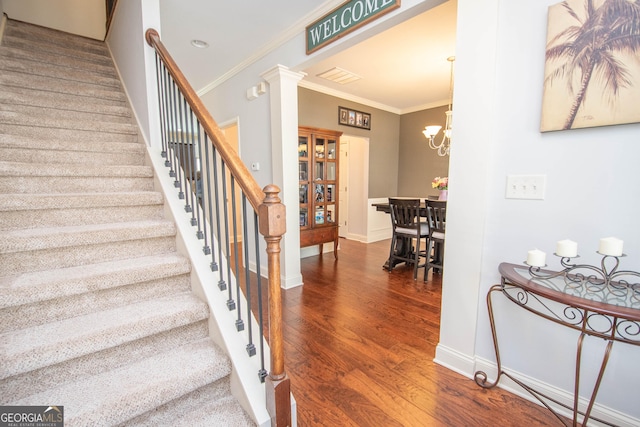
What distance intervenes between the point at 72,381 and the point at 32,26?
436 centimetres

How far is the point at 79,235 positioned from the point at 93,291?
326mm

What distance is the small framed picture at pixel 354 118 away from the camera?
4629 millimetres

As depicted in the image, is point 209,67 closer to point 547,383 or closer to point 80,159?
point 80,159

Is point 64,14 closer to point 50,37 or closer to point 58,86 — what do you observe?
point 50,37

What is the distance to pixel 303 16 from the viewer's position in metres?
2.51

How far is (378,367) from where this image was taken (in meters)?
1.73

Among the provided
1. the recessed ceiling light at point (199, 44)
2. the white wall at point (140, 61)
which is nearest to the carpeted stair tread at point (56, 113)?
the white wall at point (140, 61)

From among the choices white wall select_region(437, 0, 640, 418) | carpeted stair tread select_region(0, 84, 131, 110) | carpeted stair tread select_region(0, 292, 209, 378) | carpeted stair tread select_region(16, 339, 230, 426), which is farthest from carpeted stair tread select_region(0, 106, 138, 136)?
white wall select_region(437, 0, 640, 418)

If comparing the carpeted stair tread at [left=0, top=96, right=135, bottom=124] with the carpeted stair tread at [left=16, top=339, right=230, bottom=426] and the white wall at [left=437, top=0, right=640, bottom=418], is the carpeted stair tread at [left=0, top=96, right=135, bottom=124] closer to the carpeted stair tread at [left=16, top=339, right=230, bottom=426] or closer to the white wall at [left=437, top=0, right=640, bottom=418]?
the carpeted stair tread at [left=16, top=339, right=230, bottom=426]

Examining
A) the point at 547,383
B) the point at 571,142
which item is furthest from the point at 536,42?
the point at 547,383

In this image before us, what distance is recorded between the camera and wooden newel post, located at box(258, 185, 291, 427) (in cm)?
93

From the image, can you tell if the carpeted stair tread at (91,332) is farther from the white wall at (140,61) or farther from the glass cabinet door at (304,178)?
the glass cabinet door at (304,178)

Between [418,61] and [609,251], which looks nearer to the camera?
[609,251]

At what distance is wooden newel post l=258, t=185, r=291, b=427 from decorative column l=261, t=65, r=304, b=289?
199 centimetres
